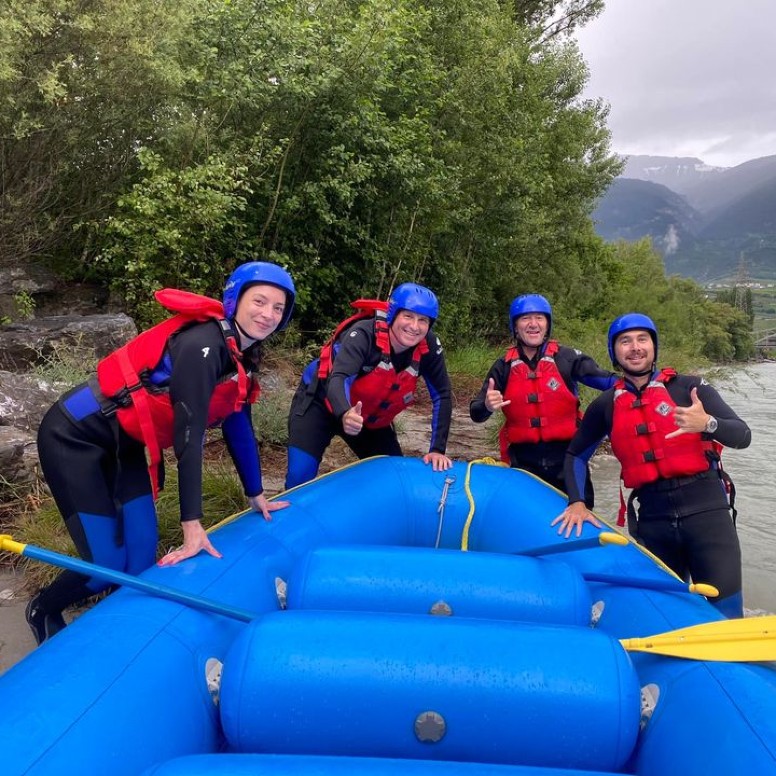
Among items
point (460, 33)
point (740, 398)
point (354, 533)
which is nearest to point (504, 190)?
point (460, 33)

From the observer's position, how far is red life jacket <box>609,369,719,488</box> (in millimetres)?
2445

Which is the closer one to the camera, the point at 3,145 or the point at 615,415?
the point at 615,415

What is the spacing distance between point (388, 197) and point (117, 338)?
405 centimetres

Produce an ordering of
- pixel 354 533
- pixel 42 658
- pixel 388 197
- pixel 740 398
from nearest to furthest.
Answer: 1. pixel 42 658
2. pixel 354 533
3. pixel 388 197
4. pixel 740 398

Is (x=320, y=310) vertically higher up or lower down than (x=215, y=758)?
higher up

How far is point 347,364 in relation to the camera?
288 centimetres

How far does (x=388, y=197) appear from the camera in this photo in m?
7.73

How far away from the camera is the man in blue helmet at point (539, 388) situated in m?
3.18

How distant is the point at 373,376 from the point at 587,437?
109 centimetres

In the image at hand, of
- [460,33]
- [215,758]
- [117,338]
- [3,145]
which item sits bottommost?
[215,758]

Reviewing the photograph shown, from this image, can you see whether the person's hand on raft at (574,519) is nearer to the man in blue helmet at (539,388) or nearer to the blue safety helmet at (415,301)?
the man in blue helmet at (539,388)

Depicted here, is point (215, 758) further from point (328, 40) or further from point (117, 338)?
point (328, 40)

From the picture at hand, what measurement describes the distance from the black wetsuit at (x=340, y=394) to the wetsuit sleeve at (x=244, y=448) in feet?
1.69

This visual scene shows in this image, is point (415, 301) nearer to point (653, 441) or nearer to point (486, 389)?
point (486, 389)
